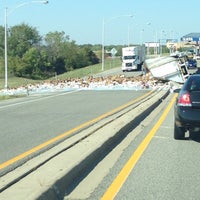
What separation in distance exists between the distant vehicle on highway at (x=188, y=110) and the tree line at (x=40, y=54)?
10972 centimetres

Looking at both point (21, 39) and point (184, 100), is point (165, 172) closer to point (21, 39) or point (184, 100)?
point (184, 100)

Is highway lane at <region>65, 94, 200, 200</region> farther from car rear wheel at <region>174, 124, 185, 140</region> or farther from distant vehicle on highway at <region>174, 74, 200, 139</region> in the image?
distant vehicle on highway at <region>174, 74, 200, 139</region>

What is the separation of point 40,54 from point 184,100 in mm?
125623

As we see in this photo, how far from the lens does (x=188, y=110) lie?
36.1ft

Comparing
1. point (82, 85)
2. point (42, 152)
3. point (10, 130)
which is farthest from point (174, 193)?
point (82, 85)

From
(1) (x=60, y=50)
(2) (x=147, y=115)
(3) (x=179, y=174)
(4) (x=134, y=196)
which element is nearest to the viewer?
(4) (x=134, y=196)

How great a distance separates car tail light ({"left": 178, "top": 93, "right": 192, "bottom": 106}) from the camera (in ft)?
36.3

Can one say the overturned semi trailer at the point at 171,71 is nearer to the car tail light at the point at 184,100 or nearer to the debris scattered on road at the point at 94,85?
the debris scattered on road at the point at 94,85

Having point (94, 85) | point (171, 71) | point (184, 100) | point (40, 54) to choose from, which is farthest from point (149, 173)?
point (40, 54)

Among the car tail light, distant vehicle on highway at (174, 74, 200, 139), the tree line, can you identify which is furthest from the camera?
the tree line

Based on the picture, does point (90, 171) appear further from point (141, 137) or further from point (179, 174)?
point (141, 137)

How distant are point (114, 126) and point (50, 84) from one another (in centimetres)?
2921

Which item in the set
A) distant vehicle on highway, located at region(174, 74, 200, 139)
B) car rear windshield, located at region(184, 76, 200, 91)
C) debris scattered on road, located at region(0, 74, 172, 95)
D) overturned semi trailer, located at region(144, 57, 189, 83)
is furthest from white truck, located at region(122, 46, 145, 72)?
distant vehicle on highway, located at region(174, 74, 200, 139)

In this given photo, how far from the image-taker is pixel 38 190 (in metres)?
6.02
